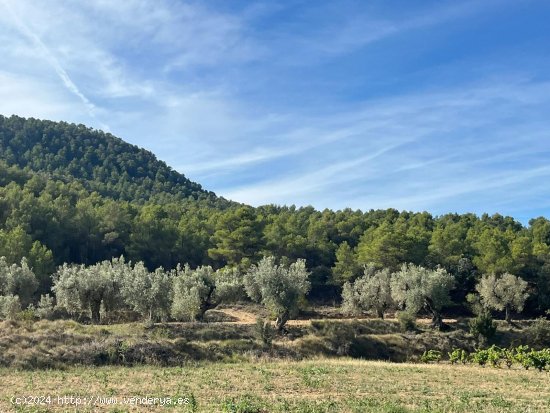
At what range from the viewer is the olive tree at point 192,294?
144ft

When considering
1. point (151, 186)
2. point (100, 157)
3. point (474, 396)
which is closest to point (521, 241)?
point (474, 396)

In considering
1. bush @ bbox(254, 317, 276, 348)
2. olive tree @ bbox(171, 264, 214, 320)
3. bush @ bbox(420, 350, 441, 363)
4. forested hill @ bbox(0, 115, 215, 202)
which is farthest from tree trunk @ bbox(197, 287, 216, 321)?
forested hill @ bbox(0, 115, 215, 202)

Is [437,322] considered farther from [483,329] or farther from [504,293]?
[504,293]

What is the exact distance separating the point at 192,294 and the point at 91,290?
8764 mm

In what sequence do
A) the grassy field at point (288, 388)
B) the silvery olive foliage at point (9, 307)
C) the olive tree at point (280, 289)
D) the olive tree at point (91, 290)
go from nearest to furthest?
the grassy field at point (288, 388) < the silvery olive foliage at point (9, 307) < the olive tree at point (91, 290) < the olive tree at point (280, 289)

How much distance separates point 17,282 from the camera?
47875 mm

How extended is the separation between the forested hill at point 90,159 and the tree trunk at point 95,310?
286ft

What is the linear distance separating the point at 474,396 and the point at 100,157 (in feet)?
535

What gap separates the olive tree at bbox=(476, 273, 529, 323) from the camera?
57.9 m

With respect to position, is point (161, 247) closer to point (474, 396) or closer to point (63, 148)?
point (474, 396)

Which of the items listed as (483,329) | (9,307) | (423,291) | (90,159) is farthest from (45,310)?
(90,159)

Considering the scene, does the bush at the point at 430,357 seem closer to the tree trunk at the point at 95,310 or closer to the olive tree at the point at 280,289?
the olive tree at the point at 280,289

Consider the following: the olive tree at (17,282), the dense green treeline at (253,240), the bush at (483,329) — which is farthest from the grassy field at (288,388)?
the dense green treeline at (253,240)

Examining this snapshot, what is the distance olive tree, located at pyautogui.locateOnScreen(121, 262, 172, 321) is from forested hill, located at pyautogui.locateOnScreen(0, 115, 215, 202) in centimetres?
9031
